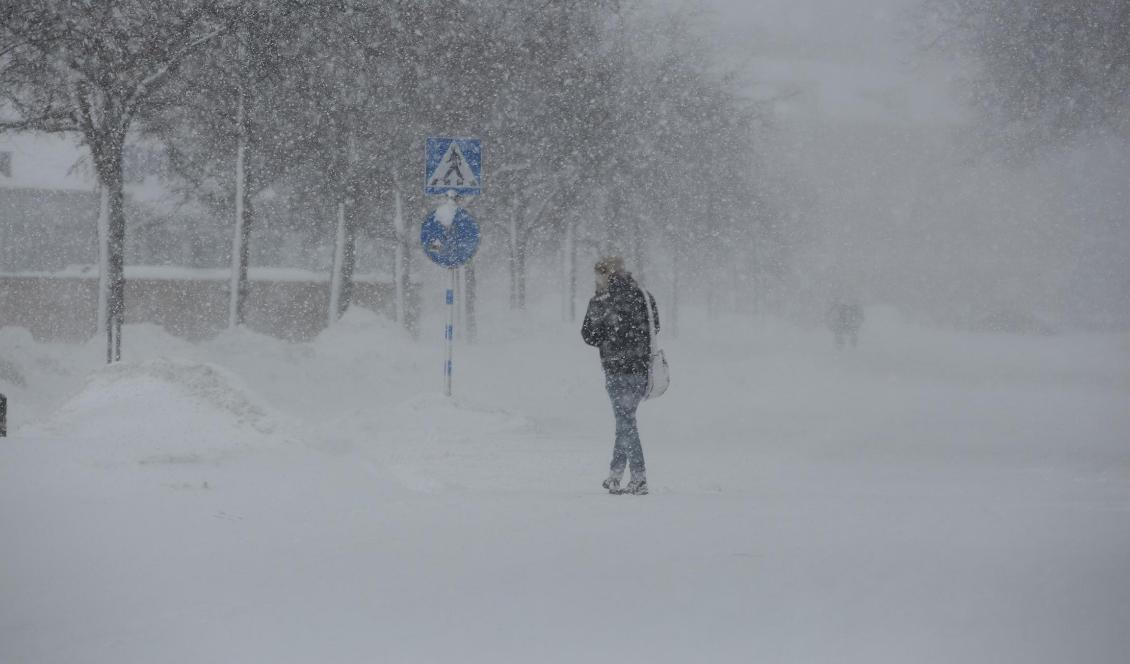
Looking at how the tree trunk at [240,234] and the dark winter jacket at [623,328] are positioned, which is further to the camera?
the tree trunk at [240,234]

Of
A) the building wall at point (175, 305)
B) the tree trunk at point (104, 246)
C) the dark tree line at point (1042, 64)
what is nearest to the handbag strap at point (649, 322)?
the tree trunk at point (104, 246)

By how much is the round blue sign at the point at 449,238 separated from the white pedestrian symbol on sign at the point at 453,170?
0.31 m

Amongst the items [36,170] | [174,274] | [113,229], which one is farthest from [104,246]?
[36,170]

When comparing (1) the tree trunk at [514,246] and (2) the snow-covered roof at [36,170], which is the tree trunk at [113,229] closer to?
(1) the tree trunk at [514,246]

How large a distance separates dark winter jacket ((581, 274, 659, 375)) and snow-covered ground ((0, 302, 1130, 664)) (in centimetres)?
100

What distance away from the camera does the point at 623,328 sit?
320 inches

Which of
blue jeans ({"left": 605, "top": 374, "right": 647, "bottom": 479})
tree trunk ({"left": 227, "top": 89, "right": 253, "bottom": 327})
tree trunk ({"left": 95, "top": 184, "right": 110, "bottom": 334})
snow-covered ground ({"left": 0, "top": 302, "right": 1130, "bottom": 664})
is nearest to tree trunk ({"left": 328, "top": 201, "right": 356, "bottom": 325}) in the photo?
tree trunk ({"left": 227, "top": 89, "right": 253, "bottom": 327})

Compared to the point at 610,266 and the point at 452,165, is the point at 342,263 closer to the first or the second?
the point at 452,165

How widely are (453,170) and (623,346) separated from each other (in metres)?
5.28

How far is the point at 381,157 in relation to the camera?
83.8ft

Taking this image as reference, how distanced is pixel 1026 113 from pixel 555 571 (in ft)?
60.2

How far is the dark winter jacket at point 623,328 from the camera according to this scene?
26.6 ft

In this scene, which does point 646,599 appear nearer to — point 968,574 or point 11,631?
point 968,574

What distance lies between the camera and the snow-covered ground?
13.9 feet
